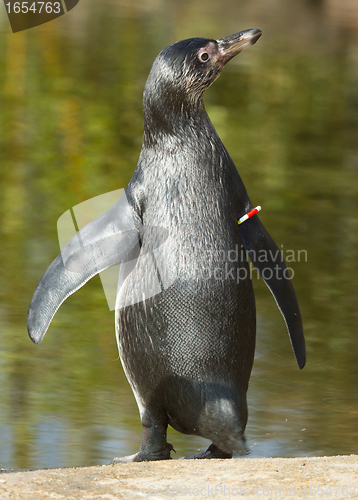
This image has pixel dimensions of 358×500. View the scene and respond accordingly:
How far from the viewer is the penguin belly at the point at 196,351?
2.83 m

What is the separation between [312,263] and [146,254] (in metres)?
3.08

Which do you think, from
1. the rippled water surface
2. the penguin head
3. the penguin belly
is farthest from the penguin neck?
the rippled water surface

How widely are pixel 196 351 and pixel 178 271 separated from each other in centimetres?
28

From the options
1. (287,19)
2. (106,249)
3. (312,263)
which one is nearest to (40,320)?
(106,249)

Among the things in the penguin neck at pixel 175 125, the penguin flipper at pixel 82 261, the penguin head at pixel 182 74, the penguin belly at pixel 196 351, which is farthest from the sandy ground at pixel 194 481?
the penguin head at pixel 182 74

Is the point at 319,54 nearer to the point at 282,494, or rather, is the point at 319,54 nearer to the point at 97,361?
the point at 97,361

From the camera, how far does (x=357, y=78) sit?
1412cm

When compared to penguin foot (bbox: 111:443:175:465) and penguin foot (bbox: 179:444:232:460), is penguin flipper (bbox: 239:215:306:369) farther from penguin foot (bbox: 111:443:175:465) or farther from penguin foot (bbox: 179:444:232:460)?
penguin foot (bbox: 111:443:175:465)

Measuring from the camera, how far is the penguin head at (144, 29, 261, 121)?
114 inches

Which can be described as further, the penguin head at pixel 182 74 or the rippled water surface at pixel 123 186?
the rippled water surface at pixel 123 186

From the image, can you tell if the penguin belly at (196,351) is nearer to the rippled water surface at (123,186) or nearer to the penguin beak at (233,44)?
the rippled water surface at (123,186)

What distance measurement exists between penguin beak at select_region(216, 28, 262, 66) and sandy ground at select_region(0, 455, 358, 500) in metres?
1.44

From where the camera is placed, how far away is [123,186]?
680 cm

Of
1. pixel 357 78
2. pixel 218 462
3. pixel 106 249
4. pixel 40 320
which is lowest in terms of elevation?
pixel 357 78
